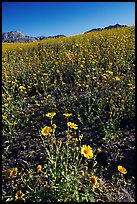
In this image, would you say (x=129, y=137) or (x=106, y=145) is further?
(x=129, y=137)

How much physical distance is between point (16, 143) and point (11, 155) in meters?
0.28

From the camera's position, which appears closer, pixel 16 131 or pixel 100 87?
pixel 16 131

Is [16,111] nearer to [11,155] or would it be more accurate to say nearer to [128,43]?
[11,155]

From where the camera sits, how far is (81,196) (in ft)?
8.26

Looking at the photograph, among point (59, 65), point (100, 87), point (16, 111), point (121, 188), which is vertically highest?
point (59, 65)

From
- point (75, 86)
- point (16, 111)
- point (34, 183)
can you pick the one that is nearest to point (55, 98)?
point (75, 86)

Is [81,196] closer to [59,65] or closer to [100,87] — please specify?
[100,87]

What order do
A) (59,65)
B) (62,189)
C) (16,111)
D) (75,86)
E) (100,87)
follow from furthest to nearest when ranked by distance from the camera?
1. (59,65)
2. (75,86)
3. (100,87)
4. (16,111)
5. (62,189)

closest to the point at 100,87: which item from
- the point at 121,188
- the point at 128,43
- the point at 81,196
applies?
the point at 121,188

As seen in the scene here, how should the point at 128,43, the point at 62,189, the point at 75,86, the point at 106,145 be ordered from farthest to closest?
1. the point at 128,43
2. the point at 75,86
3. the point at 106,145
4. the point at 62,189

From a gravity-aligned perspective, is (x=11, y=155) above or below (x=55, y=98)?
below

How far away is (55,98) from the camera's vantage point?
16.9ft

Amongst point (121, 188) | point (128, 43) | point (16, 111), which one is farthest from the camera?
point (128, 43)

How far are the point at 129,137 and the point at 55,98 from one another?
183 centimetres
